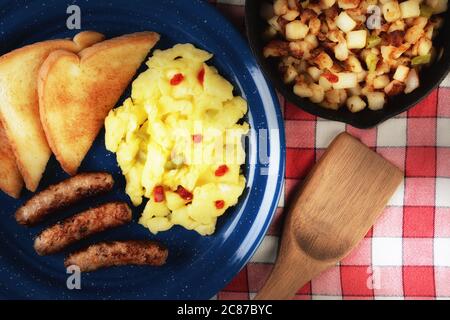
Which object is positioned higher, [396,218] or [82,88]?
[82,88]

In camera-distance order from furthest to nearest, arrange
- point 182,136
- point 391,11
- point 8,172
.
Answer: point 8,172 → point 182,136 → point 391,11

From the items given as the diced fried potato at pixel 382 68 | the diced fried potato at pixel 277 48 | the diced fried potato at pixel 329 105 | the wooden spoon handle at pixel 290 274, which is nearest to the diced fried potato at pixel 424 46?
the diced fried potato at pixel 382 68

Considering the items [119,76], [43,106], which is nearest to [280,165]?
[119,76]

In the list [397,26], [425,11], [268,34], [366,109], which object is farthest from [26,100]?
[425,11]

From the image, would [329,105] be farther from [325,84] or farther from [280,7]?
[280,7]

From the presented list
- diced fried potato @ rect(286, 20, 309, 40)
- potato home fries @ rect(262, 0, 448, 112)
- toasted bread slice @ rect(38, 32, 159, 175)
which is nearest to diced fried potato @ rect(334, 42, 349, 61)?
potato home fries @ rect(262, 0, 448, 112)
